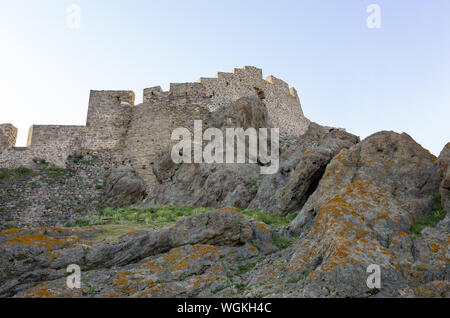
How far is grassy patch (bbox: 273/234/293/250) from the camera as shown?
9.41 m

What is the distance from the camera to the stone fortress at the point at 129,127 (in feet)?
82.3

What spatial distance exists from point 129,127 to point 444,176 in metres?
20.7

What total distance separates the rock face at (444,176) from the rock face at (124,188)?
52.5ft

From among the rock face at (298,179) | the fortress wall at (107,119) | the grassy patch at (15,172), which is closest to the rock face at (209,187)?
the rock face at (298,179)

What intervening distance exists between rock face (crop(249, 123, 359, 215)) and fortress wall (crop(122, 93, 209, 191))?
10.8 m

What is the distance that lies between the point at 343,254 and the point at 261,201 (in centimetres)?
740

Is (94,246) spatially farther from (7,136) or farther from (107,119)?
(7,136)

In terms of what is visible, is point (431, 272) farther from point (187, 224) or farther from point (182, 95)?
point (182, 95)

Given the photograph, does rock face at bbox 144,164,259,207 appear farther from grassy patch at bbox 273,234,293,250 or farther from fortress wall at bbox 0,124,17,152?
fortress wall at bbox 0,124,17,152

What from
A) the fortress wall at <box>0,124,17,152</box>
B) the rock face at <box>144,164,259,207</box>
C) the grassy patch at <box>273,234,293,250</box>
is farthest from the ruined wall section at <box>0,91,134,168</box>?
the grassy patch at <box>273,234,293,250</box>

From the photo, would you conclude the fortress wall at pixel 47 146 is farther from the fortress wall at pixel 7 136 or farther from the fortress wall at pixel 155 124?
the fortress wall at pixel 155 124

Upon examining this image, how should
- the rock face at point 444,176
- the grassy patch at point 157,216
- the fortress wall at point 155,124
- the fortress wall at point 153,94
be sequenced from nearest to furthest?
1. the rock face at point 444,176
2. the grassy patch at point 157,216
3. the fortress wall at point 155,124
4. the fortress wall at point 153,94
